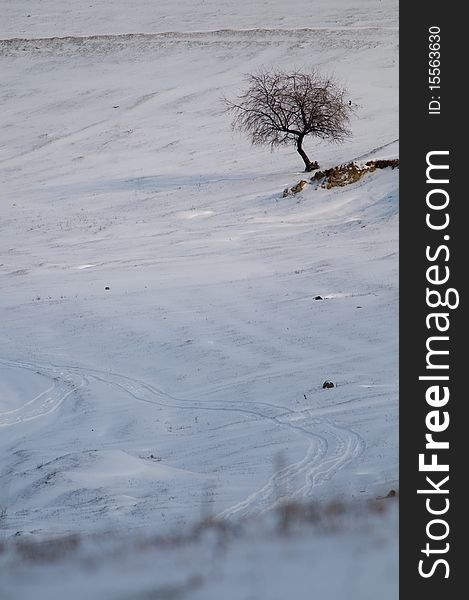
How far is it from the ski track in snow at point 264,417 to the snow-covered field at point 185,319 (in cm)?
4

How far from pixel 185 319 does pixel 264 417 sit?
20.5ft

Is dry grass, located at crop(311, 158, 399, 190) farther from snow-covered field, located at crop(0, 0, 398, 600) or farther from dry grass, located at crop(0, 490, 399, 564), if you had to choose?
dry grass, located at crop(0, 490, 399, 564)

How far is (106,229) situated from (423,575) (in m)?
25.2

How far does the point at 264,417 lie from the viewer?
10.7 metres

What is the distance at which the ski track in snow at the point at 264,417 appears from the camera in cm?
686

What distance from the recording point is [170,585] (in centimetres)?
322

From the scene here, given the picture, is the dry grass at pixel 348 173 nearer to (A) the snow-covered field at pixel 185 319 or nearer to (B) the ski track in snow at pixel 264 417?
(A) the snow-covered field at pixel 185 319

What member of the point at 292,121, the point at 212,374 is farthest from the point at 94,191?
the point at 212,374

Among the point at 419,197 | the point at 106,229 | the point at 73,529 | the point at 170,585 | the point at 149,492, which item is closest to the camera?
the point at 170,585

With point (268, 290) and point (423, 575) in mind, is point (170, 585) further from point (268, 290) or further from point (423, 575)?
point (268, 290)

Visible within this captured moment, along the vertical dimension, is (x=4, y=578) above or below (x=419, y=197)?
below

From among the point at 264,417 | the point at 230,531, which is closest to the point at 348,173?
the point at 264,417

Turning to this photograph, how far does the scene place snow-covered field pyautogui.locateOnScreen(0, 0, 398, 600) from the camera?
7.60 m

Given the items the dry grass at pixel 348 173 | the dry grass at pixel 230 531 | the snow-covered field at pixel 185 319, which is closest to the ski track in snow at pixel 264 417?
the snow-covered field at pixel 185 319
